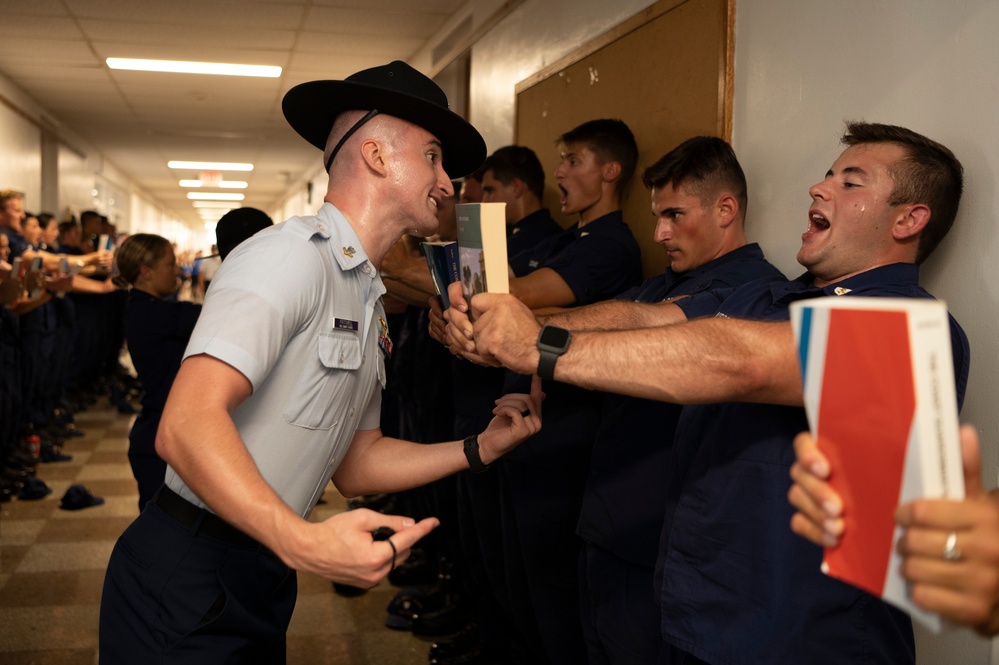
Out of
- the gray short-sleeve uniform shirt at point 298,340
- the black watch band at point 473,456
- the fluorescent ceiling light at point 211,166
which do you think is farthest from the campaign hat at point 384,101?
the fluorescent ceiling light at point 211,166

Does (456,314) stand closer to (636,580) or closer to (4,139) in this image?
(636,580)

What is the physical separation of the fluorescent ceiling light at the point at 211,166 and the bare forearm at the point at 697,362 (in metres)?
13.9

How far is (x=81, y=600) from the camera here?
12.2 ft

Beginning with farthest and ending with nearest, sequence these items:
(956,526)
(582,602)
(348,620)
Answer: (348,620) < (582,602) < (956,526)

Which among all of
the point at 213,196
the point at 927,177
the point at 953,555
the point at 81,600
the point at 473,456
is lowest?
the point at 81,600

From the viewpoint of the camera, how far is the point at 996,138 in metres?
1.66

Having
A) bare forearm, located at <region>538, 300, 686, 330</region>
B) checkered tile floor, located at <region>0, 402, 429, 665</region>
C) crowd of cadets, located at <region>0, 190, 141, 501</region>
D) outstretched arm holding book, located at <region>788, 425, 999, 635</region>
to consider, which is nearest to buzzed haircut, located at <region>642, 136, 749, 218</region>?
bare forearm, located at <region>538, 300, 686, 330</region>

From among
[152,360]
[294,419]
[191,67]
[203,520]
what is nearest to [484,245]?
[294,419]

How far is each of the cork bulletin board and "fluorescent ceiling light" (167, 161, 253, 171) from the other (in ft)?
38.0

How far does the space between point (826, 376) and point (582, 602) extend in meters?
1.77

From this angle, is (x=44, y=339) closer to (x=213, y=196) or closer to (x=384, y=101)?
(x=384, y=101)

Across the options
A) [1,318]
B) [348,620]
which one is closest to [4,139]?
[1,318]

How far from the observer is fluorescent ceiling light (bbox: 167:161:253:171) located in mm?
14438

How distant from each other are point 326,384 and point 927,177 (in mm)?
1264
